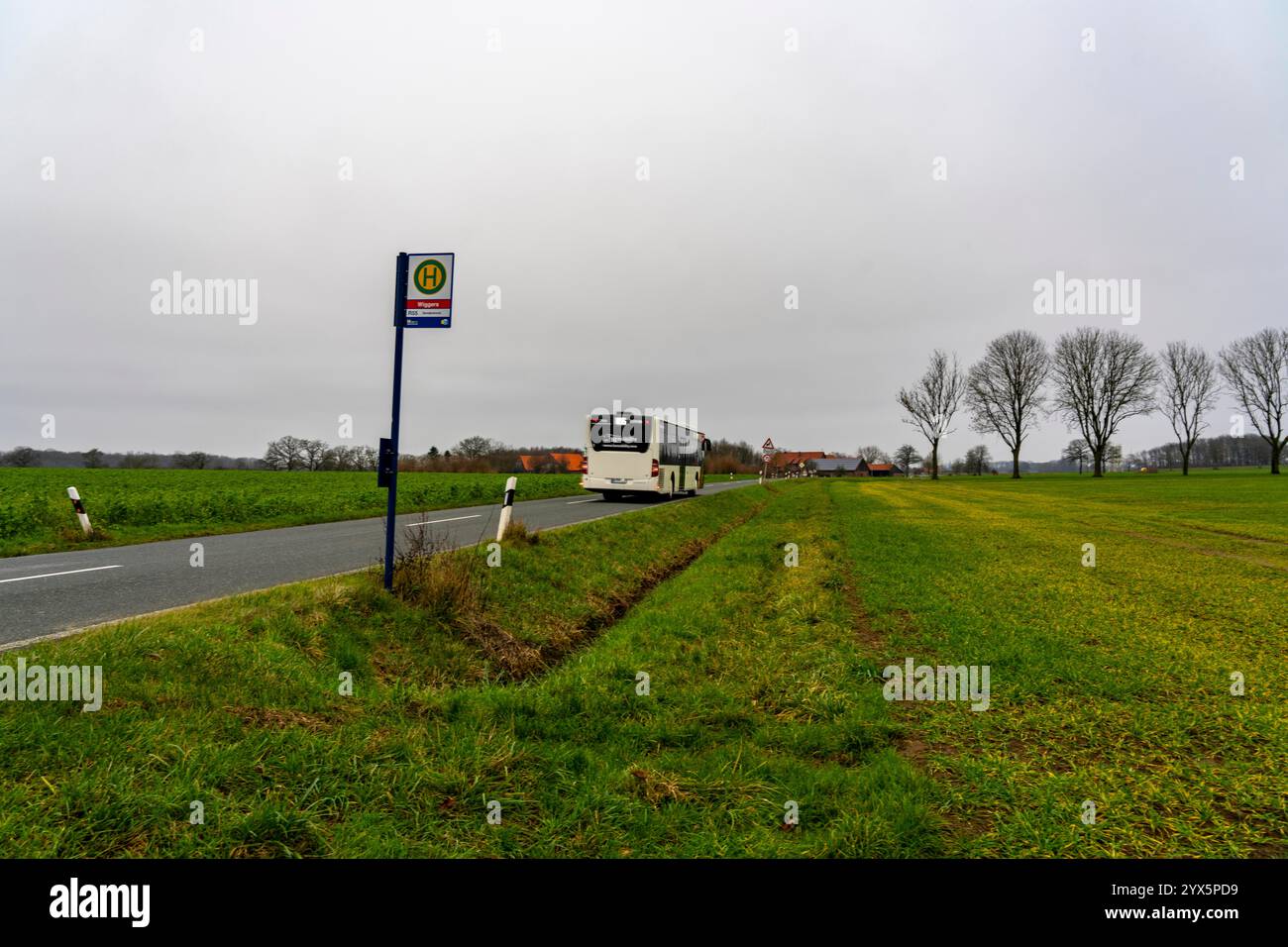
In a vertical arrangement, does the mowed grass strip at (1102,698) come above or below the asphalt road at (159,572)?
below

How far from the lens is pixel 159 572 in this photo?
344 inches

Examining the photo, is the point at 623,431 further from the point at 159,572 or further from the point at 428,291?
the point at 428,291

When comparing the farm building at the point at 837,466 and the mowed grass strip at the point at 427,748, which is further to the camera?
the farm building at the point at 837,466

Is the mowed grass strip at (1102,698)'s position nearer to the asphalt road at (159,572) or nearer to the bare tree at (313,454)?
the asphalt road at (159,572)

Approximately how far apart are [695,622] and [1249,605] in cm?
718

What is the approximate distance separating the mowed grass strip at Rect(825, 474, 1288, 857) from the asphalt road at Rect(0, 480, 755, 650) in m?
6.73

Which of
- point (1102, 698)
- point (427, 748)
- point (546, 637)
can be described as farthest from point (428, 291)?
point (1102, 698)

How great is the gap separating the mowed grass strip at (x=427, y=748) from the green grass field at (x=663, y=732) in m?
0.02

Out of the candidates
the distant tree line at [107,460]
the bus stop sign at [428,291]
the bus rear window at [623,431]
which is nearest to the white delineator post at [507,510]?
the bus stop sign at [428,291]

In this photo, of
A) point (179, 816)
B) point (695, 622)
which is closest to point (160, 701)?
point (179, 816)

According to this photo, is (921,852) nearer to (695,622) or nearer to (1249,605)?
(695,622)

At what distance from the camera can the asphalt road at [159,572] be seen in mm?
6195
